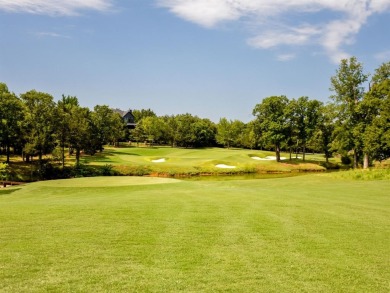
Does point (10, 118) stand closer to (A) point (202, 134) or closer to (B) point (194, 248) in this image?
(B) point (194, 248)

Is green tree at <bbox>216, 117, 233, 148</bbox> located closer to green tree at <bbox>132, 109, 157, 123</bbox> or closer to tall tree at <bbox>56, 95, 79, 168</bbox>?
green tree at <bbox>132, 109, 157, 123</bbox>

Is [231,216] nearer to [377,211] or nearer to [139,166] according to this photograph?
[377,211]

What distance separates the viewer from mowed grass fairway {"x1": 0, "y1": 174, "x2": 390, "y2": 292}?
22.6 ft

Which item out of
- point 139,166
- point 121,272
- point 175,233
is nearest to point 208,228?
point 175,233

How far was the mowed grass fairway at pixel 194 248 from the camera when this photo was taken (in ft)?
22.6

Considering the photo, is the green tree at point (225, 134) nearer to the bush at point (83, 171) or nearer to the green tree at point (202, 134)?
the green tree at point (202, 134)

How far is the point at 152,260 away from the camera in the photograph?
8.09 m

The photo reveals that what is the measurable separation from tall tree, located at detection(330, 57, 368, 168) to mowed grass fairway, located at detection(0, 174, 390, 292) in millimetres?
35949

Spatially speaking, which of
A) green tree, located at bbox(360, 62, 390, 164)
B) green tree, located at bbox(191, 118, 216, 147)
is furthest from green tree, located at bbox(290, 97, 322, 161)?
green tree, located at bbox(191, 118, 216, 147)

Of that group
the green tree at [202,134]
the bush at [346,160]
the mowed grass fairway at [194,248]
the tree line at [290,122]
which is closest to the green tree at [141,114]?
the green tree at [202,134]

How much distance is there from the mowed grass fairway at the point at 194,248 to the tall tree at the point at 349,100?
3595 centimetres

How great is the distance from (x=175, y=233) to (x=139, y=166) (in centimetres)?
4458

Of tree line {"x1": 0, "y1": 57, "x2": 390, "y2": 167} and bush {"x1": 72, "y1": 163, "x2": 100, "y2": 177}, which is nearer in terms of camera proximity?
tree line {"x1": 0, "y1": 57, "x2": 390, "y2": 167}

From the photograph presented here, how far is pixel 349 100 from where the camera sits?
47.9 metres
